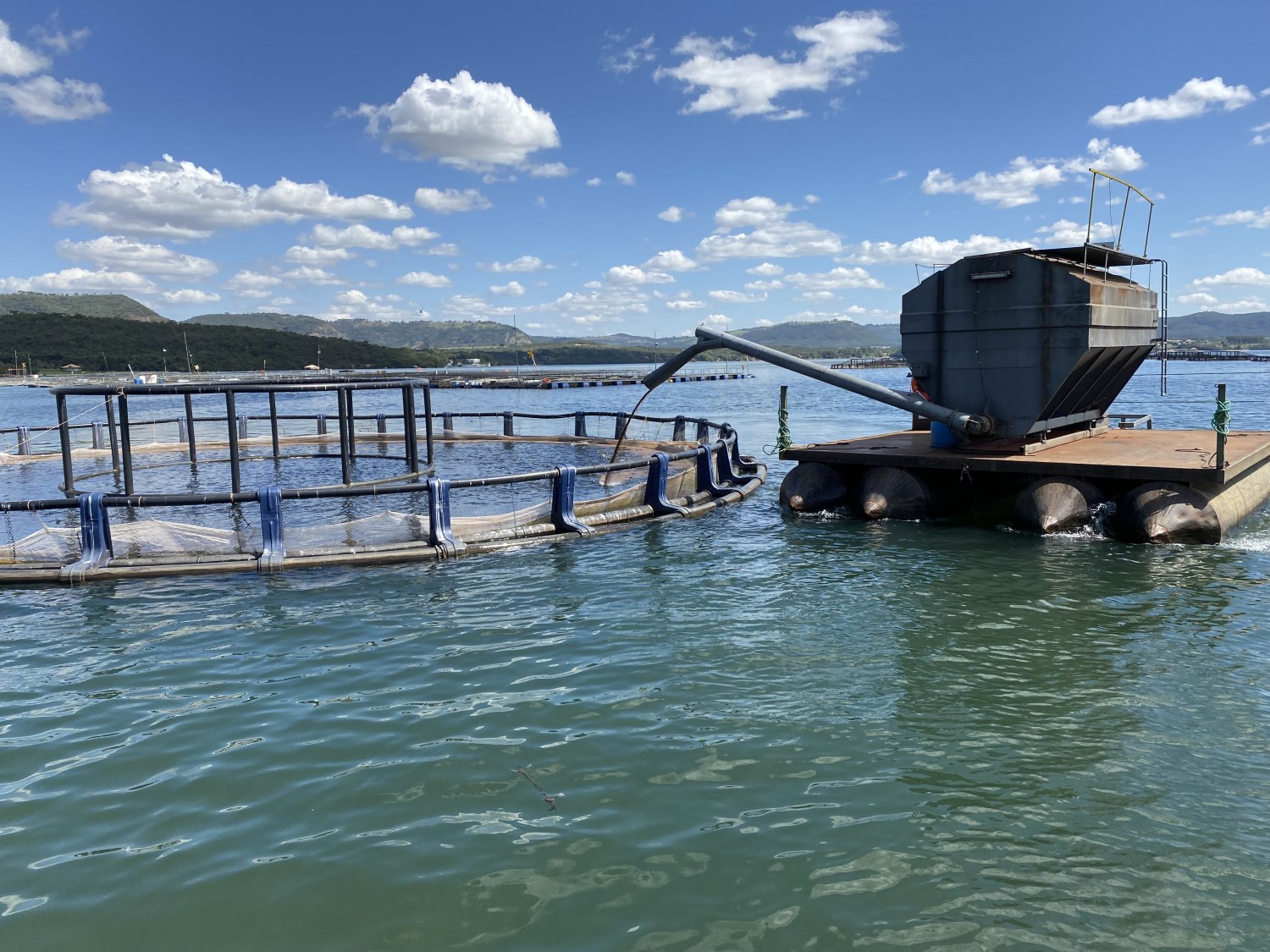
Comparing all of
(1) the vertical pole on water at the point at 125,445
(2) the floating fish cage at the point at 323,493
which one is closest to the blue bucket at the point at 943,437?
(2) the floating fish cage at the point at 323,493

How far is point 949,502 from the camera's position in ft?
62.7

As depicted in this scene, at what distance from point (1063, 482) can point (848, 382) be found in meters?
5.34

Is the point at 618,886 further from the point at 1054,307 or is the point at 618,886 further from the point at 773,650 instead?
the point at 1054,307

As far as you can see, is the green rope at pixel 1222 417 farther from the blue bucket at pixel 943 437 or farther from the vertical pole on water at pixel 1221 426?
the blue bucket at pixel 943 437

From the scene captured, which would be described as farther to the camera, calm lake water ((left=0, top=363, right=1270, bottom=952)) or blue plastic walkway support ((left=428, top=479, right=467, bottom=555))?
blue plastic walkway support ((left=428, top=479, right=467, bottom=555))

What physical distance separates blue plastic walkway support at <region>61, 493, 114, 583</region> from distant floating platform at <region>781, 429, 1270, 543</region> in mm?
13781

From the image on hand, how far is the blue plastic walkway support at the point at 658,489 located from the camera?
762 inches

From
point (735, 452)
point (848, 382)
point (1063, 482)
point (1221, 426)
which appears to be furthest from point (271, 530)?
point (1221, 426)

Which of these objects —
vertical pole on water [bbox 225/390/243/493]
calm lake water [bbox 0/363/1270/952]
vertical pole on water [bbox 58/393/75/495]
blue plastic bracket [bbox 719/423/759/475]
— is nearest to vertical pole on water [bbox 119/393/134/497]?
vertical pole on water [bbox 58/393/75/495]

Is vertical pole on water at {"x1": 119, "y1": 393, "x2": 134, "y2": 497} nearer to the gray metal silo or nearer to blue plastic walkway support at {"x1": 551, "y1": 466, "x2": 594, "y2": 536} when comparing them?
blue plastic walkway support at {"x1": 551, "y1": 466, "x2": 594, "y2": 536}

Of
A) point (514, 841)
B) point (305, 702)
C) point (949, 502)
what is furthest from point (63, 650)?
point (949, 502)

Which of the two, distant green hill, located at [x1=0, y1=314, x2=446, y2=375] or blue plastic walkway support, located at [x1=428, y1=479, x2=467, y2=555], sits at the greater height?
distant green hill, located at [x1=0, y1=314, x2=446, y2=375]

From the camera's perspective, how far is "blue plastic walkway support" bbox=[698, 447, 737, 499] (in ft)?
70.3

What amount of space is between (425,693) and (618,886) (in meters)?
4.06
